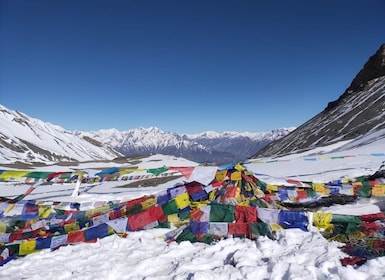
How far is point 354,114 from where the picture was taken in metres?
91.2

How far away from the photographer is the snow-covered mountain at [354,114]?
72562mm

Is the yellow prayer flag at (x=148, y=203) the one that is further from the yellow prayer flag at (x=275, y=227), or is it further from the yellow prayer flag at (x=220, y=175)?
the yellow prayer flag at (x=275, y=227)

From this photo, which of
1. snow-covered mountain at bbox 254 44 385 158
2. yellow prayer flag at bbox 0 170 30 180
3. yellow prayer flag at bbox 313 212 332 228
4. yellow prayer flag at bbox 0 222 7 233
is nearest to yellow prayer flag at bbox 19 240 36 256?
yellow prayer flag at bbox 0 222 7 233

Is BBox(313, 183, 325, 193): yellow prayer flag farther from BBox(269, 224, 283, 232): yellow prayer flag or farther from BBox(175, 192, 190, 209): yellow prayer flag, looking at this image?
BBox(175, 192, 190, 209): yellow prayer flag

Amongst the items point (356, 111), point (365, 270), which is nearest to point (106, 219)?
point (365, 270)

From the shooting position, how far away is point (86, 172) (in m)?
10.5

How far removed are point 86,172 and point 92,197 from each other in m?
5.82

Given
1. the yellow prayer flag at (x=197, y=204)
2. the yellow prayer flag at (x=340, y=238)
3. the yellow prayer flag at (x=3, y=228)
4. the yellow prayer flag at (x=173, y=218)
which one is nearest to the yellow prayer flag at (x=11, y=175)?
the yellow prayer flag at (x=3, y=228)

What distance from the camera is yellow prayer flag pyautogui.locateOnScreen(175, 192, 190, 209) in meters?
8.58

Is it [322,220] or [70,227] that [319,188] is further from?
[70,227]

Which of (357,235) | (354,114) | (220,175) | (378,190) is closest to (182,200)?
(220,175)

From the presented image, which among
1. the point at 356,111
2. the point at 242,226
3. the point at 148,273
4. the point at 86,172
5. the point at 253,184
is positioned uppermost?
the point at 356,111

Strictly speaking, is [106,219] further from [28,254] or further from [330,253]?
[330,253]

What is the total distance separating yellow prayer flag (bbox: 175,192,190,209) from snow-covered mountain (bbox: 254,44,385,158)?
2330 inches
